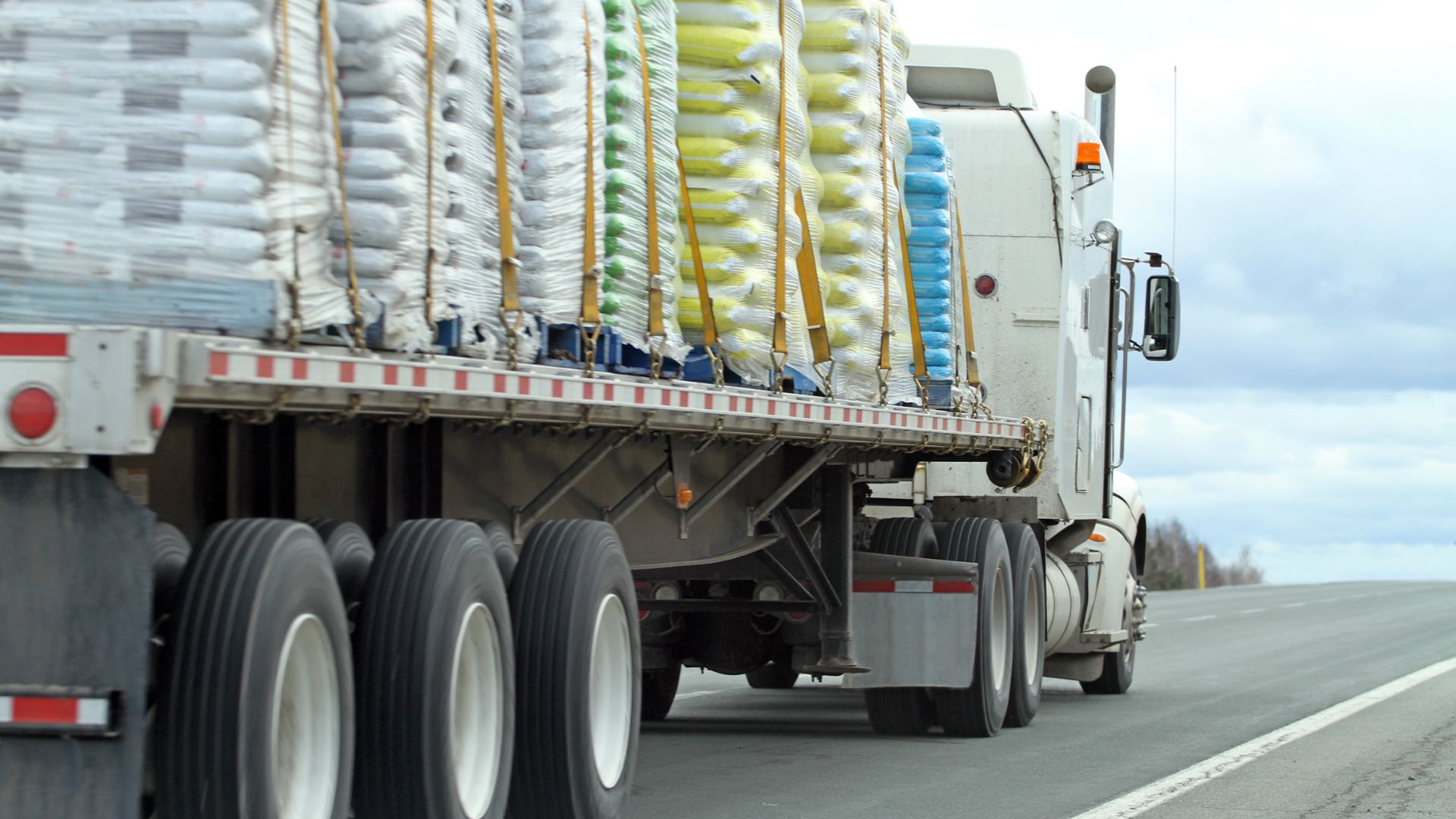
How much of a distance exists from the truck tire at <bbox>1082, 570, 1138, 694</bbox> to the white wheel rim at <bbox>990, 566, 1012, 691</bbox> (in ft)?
10.8

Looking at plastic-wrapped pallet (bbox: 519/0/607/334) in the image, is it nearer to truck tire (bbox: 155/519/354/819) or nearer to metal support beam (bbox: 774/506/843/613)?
truck tire (bbox: 155/519/354/819)

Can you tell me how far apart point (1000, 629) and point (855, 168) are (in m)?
3.53

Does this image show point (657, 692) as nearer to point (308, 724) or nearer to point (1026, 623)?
point (1026, 623)

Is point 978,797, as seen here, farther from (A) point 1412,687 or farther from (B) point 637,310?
(A) point 1412,687

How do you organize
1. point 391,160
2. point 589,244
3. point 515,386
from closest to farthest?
point 391,160
point 515,386
point 589,244

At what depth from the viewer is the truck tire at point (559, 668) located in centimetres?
707

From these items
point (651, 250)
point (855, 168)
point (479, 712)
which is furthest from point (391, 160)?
point (855, 168)

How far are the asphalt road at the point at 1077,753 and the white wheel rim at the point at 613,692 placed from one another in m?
1.09

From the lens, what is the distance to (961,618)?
11594 millimetres

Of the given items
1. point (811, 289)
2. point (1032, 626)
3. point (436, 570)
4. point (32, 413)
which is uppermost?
point (811, 289)

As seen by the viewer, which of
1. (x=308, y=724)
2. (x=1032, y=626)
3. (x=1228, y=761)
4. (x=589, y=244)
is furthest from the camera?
(x=1032, y=626)

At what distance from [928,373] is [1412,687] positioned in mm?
6065

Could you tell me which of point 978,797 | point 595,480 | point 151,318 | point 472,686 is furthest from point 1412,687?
point 151,318

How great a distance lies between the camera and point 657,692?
13.1 metres
